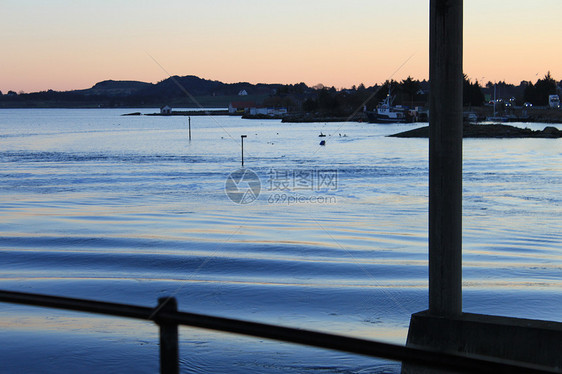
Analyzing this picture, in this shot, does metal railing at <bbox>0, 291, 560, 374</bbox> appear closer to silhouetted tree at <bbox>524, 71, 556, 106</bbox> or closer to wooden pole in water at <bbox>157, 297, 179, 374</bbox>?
wooden pole in water at <bbox>157, 297, 179, 374</bbox>

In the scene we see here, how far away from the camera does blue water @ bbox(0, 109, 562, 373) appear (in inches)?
311

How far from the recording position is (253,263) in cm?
1336

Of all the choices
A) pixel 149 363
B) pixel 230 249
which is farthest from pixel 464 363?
pixel 230 249

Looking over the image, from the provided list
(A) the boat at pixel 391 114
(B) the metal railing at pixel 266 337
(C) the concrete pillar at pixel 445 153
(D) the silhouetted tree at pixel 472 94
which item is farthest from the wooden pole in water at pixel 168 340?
Answer: (D) the silhouetted tree at pixel 472 94

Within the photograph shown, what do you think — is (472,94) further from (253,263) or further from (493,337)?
(493,337)

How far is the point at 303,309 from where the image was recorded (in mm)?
9492

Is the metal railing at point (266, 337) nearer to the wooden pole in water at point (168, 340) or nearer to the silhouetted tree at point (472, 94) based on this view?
the wooden pole in water at point (168, 340)

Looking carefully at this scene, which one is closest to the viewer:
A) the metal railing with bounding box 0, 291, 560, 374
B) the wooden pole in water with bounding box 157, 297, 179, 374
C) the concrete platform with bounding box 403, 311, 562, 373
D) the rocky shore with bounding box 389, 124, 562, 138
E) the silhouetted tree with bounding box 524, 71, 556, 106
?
the metal railing with bounding box 0, 291, 560, 374

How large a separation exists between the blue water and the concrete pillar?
205 cm

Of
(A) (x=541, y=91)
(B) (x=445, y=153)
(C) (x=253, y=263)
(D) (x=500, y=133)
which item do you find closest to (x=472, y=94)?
(A) (x=541, y=91)

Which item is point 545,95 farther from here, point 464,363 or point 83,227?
point 464,363

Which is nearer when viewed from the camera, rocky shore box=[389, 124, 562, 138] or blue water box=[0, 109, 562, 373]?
blue water box=[0, 109, 562, 373]

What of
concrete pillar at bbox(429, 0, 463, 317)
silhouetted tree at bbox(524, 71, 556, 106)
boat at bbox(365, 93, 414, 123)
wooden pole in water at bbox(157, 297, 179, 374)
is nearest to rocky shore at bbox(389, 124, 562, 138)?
boat at bbox(365, 93, 414, 123)

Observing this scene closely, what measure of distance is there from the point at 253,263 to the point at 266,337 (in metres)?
11.2
